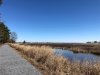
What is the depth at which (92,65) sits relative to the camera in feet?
27.8

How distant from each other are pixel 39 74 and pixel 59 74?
3.32ft

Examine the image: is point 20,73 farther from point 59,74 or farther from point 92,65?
point 92,65

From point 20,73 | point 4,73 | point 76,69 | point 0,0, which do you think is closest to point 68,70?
point 76,69

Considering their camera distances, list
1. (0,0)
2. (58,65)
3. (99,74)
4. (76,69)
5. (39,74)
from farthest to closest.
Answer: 1. (0,0)
2. (58,65)
3. (76,69)
4. (39,74)
5. (99,74)

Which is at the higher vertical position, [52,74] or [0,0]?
[0,0]

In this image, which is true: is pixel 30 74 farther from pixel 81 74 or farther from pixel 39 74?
pixel 81 74

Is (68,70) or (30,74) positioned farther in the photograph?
(68,70)

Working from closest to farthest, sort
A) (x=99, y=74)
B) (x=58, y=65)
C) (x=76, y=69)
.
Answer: (x=99, y=74) < (x=76, y=69) < (x=58, y=65)

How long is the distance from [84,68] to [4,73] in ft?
13.2

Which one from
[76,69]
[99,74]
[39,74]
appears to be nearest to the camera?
[99,74]

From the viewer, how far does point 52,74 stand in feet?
26.3

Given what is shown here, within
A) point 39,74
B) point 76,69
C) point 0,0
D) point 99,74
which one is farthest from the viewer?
point 0,0

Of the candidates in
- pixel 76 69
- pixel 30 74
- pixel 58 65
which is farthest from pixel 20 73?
pixel 76 69

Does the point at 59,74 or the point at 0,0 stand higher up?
the point at 0,0
